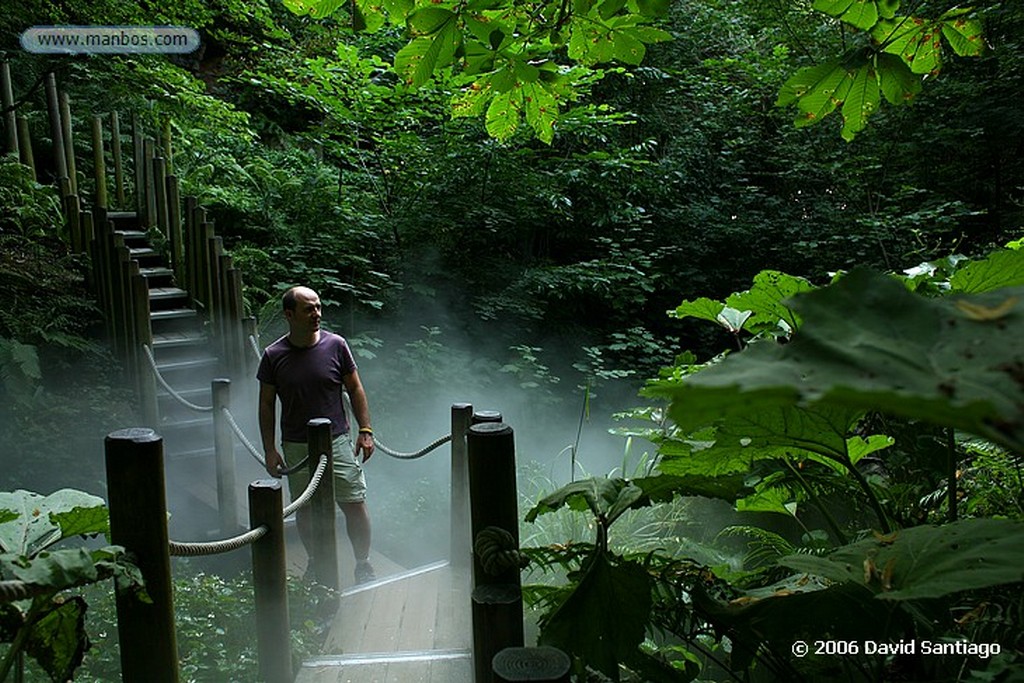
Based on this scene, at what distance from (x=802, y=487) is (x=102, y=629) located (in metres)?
3.19


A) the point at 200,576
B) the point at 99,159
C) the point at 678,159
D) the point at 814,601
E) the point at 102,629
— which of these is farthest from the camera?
the point at 678,159

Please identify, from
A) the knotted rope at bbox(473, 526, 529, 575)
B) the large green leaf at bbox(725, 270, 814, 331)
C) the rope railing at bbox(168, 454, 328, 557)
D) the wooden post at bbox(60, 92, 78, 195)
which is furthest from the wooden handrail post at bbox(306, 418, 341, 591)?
the wooden post at bbox(60, 92, 78, 195)

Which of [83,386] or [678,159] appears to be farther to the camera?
[678,159]

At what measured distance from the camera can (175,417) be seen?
645cm

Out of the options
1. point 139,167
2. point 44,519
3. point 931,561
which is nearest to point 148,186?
point 139,167

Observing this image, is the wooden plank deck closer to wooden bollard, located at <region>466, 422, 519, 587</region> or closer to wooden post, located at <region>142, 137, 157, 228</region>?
wooden bollard, located at <region>466, 422, 519, 587</region>

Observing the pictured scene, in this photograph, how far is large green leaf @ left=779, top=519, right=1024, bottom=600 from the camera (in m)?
0.84

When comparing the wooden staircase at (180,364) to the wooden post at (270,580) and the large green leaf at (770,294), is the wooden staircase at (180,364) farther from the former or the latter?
the large green leaf at (770,294)

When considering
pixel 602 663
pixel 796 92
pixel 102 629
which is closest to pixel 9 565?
pixel 602 663

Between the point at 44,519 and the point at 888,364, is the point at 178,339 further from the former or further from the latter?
the point at 888,364

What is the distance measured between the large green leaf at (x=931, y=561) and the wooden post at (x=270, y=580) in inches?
82.1

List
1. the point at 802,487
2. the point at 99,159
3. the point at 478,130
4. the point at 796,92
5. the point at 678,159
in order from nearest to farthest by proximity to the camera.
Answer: the point at 802,487 → the point at 796,92 → the point at 99,159 → the point at 478,130 → the point at 678,159

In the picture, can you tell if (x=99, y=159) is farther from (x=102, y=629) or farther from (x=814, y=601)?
(x=814, y=601)

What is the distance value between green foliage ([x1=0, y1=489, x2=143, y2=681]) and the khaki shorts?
2781mm
